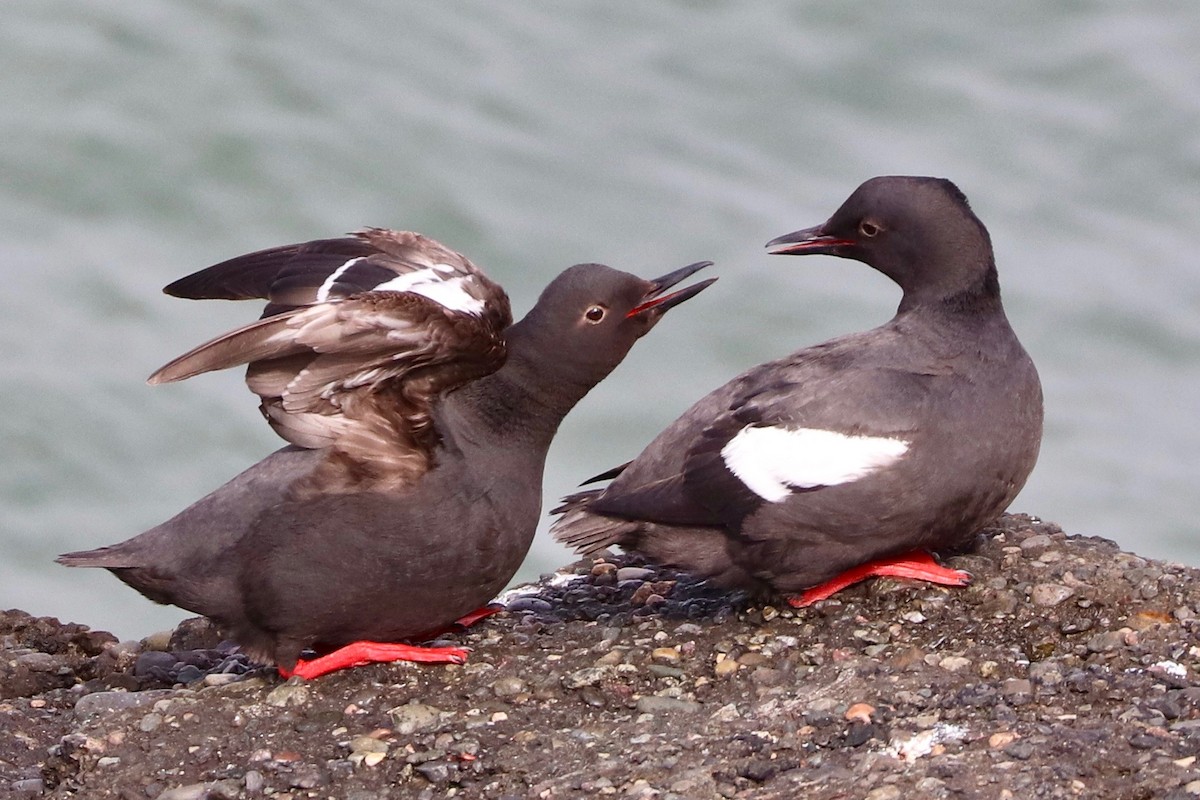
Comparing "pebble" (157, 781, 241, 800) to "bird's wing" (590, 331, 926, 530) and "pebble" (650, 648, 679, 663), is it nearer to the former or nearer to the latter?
"pebble" (650, 648, 679, 663)

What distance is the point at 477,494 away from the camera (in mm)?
5207

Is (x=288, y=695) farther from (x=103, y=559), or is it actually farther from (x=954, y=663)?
(x=954, y=663)

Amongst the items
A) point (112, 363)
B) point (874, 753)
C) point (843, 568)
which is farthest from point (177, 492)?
point (874, 753)

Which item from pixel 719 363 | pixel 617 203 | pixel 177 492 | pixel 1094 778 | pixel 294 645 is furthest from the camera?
pixel 617 203

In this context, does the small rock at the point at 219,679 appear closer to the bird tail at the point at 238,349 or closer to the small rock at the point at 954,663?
the bird tail at the point at 238,349

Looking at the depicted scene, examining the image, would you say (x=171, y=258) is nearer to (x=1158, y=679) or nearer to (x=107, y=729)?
(x=107, y=729)

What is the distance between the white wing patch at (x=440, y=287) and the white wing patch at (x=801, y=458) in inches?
A: 41.0

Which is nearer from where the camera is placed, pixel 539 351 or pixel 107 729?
pixel 107 729

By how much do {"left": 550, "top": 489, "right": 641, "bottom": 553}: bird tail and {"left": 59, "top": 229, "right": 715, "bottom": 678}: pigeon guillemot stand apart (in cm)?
35

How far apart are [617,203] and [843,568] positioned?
7672 mm

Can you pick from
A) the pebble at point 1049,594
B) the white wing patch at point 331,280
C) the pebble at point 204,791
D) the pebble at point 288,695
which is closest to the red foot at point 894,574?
the pebble at point 1049,594

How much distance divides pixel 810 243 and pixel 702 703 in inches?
75.7

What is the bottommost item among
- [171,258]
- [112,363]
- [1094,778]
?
[1094,778]

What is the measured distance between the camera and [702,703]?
4.93 meters
